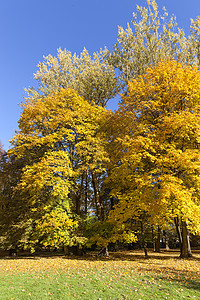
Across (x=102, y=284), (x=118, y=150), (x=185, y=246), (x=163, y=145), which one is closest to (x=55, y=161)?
(x=118, y=150)

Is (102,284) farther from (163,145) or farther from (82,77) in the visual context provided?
(82,77)

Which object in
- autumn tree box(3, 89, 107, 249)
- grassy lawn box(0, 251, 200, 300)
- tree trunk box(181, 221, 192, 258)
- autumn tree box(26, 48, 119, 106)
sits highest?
autumn tree box(26, 48, 119, 106)

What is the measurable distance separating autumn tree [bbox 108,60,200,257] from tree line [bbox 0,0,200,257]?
7 centimetres

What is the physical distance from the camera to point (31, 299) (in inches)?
239

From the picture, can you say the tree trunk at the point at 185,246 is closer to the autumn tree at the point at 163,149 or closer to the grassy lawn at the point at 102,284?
the autumn tree at the point at 163,149

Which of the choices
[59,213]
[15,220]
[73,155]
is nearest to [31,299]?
[59,213]

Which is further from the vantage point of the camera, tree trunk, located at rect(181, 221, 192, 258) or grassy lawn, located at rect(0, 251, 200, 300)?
tree trunk, located at rect(181, 221, 192, 258)

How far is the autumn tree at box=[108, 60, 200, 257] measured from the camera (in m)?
10.7

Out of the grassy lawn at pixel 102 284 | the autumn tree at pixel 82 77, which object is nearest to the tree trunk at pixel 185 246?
the grassy lawn at pixel 102 284

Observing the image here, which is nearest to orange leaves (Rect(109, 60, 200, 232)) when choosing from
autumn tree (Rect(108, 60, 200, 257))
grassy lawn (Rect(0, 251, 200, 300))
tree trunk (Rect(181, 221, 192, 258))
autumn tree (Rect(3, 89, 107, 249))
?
autumn tree (Rect(108, 60, 200, 257))

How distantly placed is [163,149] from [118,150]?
3708 millimetres

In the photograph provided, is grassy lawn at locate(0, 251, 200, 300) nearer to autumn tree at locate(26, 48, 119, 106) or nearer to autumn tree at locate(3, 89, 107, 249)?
autumn tree at locate(3, 89, 107, 249)

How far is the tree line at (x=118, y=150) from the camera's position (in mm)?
11805

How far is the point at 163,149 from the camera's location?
12.6 meters
